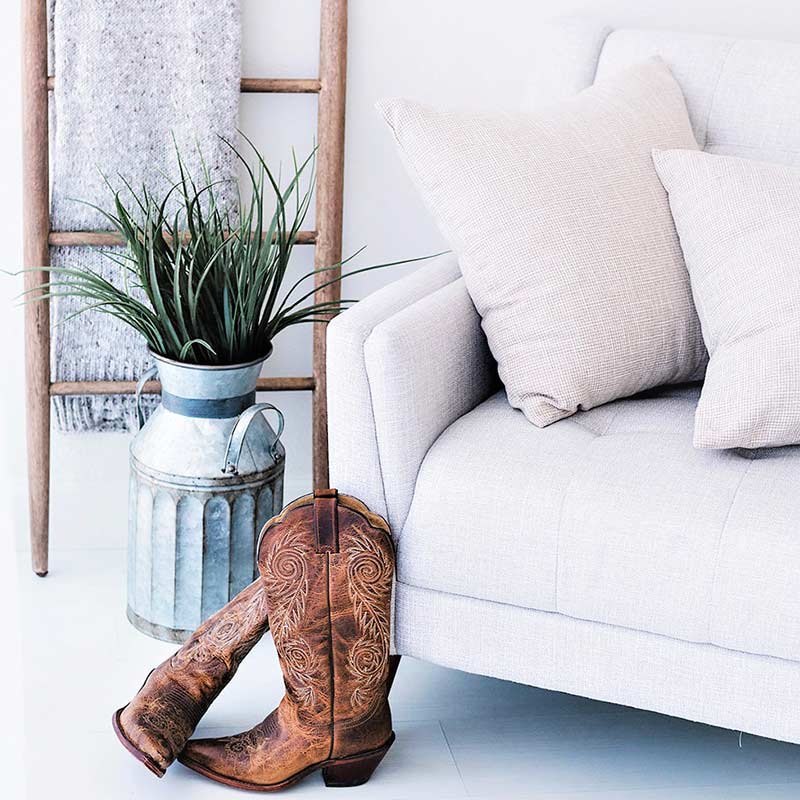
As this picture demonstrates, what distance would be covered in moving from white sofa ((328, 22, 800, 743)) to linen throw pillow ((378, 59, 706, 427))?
6cm

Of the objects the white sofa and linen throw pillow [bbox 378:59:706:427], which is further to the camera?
linen throw pillow [bbox 378:59:706:427]

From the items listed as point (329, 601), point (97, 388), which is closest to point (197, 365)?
point (97, 388)

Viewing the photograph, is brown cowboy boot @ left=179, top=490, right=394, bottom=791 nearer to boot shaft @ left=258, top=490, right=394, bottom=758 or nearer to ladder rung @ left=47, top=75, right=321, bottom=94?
boot shaft @ left=258, top=490, right=394, bottom=758

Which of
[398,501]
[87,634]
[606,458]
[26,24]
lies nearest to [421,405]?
[398,501]

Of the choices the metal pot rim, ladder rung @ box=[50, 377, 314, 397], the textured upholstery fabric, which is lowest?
the textured upholstery fabric

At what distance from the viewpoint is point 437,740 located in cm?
174

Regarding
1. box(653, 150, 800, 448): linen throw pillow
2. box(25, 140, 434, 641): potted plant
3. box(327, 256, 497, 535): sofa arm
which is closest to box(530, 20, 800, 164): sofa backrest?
box(653, 150, 800, 448): linen throw pillow

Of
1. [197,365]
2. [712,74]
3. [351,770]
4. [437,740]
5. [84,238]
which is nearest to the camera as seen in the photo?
[351,770]

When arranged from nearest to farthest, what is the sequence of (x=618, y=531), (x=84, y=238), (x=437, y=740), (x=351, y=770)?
(x=618, y=531) → (x=351, y=770) → (x=437, y=740) → (x=84, y=238)

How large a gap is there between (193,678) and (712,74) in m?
1.25

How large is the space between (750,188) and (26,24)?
117cm

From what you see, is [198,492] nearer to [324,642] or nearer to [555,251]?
[324,642]

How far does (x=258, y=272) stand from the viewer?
1821mm

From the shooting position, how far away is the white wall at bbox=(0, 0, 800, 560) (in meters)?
2.21
